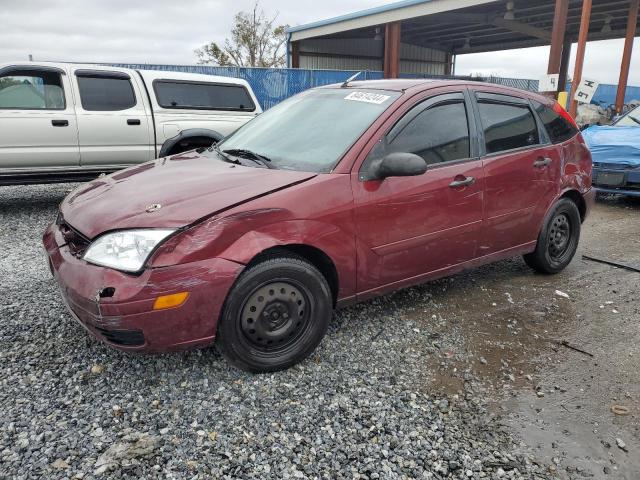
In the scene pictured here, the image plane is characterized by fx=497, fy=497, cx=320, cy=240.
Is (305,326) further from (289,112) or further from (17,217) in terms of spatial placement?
(17,217)

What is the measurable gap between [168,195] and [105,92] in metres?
4.83

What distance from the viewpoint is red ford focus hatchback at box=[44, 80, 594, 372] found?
250 centimetres

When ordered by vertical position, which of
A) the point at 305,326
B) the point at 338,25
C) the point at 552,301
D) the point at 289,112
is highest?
the point at 338,25

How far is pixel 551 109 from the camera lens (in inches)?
175

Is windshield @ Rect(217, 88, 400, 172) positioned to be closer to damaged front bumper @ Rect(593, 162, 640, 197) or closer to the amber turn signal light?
the amber turn signal light

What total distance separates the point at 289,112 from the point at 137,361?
2.06 meters

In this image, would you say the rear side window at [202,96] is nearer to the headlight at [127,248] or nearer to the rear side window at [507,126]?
the rear side window at [507,126]

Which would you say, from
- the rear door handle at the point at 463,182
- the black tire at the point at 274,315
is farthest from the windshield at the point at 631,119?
the black tire at the point at 274,315

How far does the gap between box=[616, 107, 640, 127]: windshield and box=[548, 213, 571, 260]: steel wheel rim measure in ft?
16.3

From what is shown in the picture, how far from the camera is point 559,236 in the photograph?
4527mm

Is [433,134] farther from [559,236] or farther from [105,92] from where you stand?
[105,92]

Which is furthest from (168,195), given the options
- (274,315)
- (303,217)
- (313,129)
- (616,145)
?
(616,145)

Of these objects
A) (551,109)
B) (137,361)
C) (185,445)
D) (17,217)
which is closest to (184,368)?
(137,361)

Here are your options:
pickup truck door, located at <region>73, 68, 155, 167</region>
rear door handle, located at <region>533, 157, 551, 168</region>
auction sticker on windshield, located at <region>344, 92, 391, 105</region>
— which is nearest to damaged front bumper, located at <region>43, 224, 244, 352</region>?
auction sticker on windshield, located at <region>344, 92, 391, 105</region>
